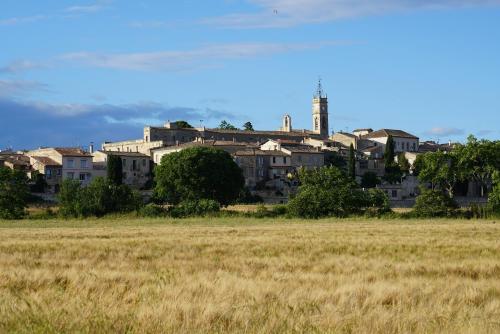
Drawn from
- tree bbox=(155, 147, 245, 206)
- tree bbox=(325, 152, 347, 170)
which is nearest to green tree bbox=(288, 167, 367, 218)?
tree bbox=(155, 147, 245, 206)

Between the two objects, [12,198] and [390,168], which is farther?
[390,168]

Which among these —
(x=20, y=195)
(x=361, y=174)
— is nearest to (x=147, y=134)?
(x=361, y=174)

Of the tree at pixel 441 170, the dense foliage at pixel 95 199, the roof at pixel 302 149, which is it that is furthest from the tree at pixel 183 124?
the dense foliage at pixel 95 199

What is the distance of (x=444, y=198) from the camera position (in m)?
70.3

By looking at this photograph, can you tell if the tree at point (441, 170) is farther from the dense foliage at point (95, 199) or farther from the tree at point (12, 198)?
the tree at point (12, 198)

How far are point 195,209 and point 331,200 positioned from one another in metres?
12.1

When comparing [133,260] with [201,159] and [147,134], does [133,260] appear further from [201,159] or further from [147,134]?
[147,134]

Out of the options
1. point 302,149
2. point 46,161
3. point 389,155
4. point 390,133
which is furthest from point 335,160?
point 46,161

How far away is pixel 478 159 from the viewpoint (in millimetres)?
110000

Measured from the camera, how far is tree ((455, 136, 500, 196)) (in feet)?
355

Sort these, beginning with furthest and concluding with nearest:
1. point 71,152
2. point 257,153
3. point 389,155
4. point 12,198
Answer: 1. point 389,155
2. point 257,153
3. point 71,152
4. point 12,198

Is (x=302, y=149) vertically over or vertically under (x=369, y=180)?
over

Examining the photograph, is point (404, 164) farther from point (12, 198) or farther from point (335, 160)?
point (12, 198)

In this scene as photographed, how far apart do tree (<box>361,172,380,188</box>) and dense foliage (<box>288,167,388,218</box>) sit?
55.2 m
